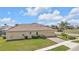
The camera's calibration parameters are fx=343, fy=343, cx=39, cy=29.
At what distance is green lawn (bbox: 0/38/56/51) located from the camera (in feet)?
14.5

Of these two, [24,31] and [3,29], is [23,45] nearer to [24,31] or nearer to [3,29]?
[24,31]

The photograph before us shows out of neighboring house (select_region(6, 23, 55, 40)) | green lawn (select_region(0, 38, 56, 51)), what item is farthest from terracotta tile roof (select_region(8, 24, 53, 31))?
green lawn (select_region(0, 38, 56, 51))

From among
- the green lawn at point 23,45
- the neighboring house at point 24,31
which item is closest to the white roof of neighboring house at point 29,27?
the neighboring house at point 24,31

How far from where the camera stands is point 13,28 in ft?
14.6

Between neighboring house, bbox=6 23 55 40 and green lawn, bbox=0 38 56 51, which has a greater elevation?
neighboring house, bbox=6 23 55 40

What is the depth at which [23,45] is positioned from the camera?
14.5 feet

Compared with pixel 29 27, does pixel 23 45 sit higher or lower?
lower

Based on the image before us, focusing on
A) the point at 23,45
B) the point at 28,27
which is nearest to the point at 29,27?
the point at 28,27

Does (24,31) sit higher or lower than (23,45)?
higher

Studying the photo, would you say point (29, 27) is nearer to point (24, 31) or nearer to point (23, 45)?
point (24, 31)

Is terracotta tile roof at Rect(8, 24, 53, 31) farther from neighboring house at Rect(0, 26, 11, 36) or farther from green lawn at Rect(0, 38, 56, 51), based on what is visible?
green lawn at Rect(0, 38, 56, 51)
